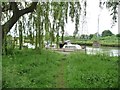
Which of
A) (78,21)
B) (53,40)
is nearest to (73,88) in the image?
(53,40)

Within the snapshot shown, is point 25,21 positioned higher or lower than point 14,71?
higher

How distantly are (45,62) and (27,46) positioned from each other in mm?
607

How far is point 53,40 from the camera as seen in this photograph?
397 cm

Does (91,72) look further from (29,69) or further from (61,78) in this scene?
(29,69)

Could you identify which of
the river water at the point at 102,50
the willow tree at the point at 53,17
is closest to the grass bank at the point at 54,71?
the river water at the point at 102,50

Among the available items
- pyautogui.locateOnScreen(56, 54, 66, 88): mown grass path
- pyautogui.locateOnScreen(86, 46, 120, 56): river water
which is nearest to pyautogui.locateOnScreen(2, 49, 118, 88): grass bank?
pyautogui.locateOnScreen(56, 54, 66, 88): mown grass path

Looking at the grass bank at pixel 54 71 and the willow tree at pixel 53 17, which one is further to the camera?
the grass bank at pixel 54 71

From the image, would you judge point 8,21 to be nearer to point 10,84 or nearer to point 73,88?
point 10,84

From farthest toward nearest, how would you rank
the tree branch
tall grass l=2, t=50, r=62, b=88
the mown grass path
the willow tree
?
the tree branch
the mown grass path
tall grass l=2, t=50, r=62, b=88
the willow tree

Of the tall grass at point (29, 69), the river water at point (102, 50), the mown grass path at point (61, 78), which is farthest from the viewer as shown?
the river water at point (102, 50)

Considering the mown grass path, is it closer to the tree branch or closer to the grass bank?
the grass bank

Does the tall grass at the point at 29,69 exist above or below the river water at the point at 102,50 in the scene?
below

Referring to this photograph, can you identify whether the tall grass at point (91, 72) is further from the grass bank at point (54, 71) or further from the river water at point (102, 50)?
the river water at point (102, 50)

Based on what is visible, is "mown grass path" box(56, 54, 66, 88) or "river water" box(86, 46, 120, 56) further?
"river water" box(86, 46, 120, 56)
